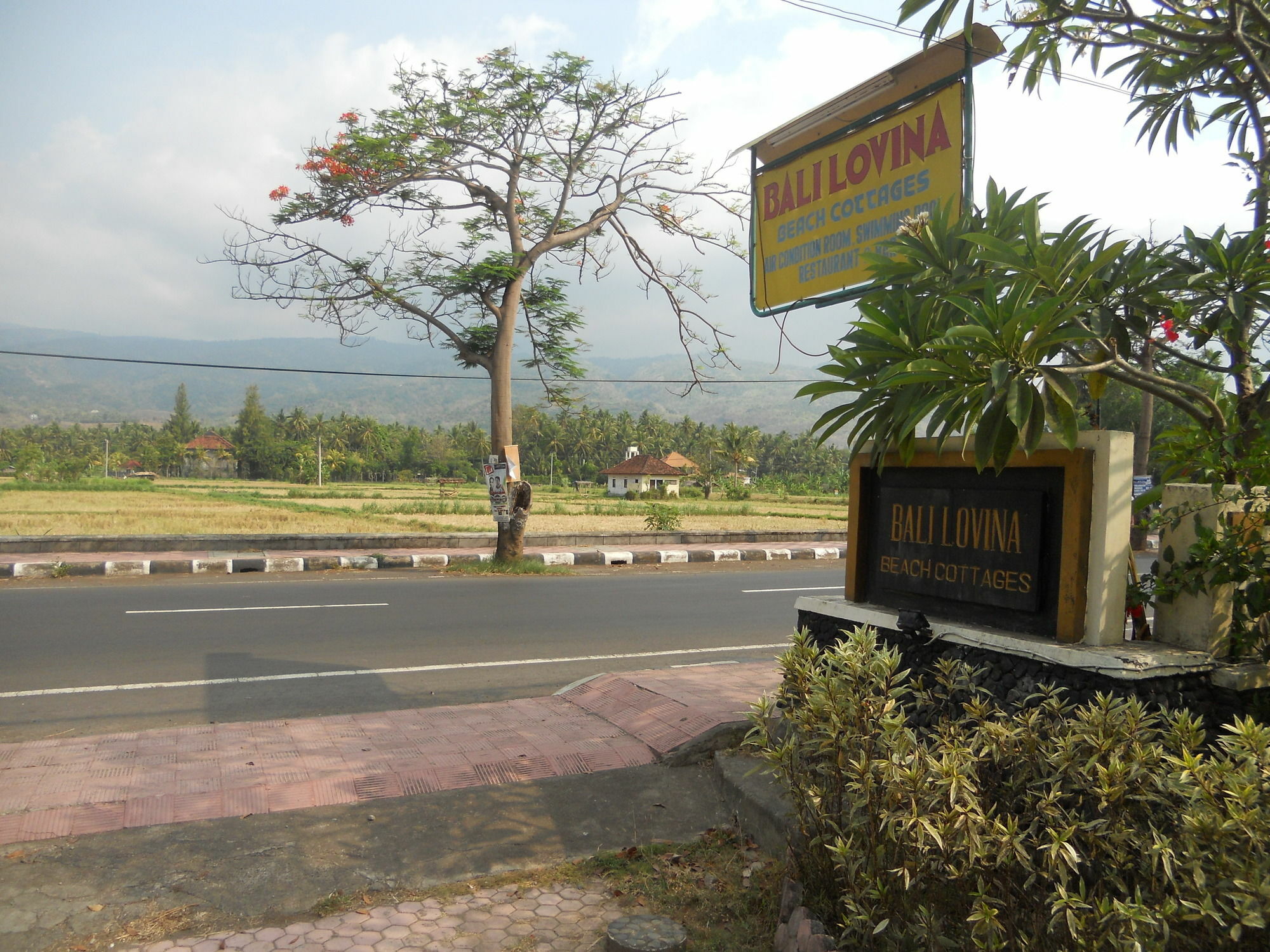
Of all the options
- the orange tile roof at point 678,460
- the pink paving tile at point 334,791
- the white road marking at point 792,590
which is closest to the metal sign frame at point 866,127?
the pink paving tile at point 334,791

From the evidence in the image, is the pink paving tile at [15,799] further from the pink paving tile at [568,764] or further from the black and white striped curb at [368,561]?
the black and white striped curb at [368,561]

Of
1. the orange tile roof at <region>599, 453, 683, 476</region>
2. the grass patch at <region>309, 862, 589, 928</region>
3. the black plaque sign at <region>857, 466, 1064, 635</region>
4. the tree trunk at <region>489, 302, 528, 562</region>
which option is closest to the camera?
the black plaque sign at <region>857, 466, 1064, 635</region>

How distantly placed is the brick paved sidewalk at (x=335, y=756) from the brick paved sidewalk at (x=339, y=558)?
9175mm

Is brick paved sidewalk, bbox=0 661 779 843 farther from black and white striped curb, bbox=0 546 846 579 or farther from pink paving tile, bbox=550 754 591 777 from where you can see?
black and white striped curb, bbox=0 546 846 579

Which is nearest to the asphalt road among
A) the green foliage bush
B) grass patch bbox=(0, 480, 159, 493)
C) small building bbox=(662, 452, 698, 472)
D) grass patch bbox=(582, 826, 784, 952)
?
grass patch bbox=(582, 826, 784, 952)

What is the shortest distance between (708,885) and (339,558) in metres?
12.3

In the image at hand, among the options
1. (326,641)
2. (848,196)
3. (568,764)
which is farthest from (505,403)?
(848,196)

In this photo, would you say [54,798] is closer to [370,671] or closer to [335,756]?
[335,756]

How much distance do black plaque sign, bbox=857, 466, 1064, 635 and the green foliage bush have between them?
42 centimetres

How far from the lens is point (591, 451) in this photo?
323 feet

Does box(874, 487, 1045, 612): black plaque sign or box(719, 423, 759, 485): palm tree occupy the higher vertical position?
box(719, 423, 759, 485): palm tree

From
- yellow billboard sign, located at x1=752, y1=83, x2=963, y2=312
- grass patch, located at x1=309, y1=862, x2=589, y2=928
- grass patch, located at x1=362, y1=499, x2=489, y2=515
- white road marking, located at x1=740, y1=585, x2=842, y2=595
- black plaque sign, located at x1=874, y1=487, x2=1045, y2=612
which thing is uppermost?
yellow billboard sign, located at x1=752, y1=83, x2=963, y2=312

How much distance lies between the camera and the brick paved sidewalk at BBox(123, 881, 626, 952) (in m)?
2.87

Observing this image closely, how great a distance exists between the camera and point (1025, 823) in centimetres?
240
